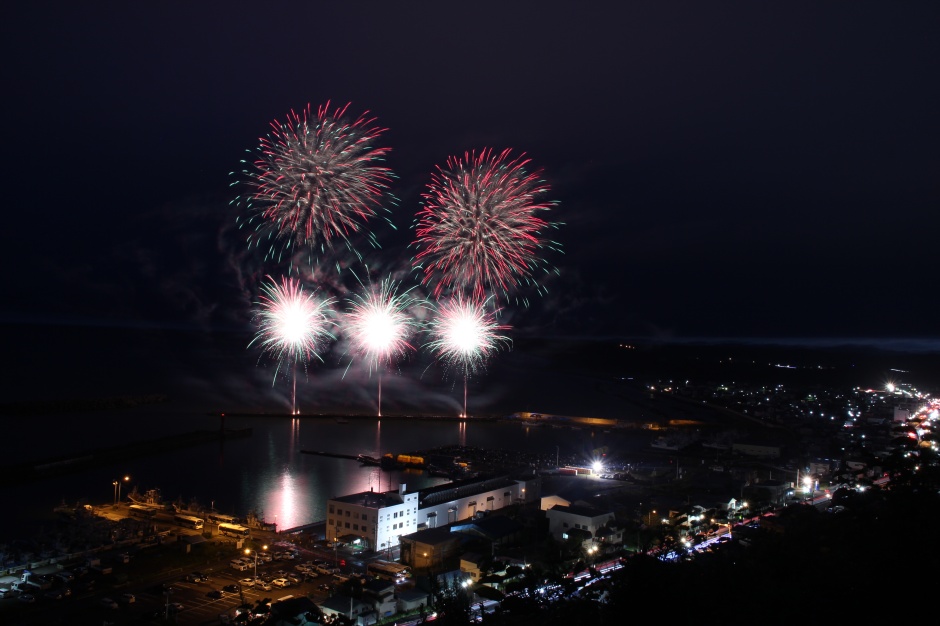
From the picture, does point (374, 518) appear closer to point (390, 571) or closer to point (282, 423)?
point (390, 571)

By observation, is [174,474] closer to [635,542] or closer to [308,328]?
[308,328]

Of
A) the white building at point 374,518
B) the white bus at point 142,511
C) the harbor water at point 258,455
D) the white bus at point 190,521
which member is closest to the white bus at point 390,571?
the white building at point 374,518

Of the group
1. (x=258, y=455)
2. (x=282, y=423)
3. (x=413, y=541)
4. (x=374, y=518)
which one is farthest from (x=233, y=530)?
(x=282, y=423)

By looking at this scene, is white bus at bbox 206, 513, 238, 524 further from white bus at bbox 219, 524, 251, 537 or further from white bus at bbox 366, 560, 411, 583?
white bus at bbox 366, 560, 411, 583

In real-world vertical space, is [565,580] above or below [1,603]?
above

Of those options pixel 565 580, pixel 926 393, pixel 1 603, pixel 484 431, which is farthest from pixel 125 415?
pixel 926 393

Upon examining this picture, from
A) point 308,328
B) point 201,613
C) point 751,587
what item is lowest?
point 201,613

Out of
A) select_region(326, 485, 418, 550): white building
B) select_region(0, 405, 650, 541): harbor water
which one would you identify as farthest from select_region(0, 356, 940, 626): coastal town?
select_region(0, 405, 650, 541): harbor water

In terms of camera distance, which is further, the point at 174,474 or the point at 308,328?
the point at 308,328
